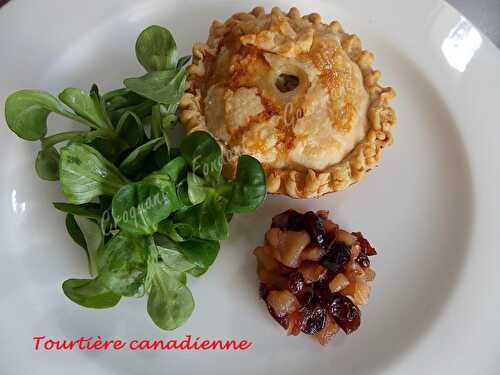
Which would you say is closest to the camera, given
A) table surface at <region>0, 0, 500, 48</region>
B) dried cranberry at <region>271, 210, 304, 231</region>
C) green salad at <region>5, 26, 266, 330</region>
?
green salad at <region>5, 26, 266, 330</region>

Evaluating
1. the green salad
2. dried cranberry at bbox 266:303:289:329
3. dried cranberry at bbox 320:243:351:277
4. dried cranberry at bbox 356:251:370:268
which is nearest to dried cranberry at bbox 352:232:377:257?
dried cranberry at bbox 356:251:370:268

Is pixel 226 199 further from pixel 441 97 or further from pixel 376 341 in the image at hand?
pixel 441 97

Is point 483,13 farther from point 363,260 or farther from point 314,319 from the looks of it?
point 314,319

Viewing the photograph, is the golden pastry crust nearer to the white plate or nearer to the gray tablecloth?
the white plate

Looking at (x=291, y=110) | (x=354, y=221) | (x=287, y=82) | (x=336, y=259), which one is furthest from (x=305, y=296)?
(x=287, y=82)

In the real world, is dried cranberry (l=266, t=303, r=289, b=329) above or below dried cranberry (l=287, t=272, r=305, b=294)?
below

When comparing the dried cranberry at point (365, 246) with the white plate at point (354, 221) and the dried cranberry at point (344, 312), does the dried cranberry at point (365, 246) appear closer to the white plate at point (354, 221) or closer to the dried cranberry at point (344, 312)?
the white plate at point (354, 221)
